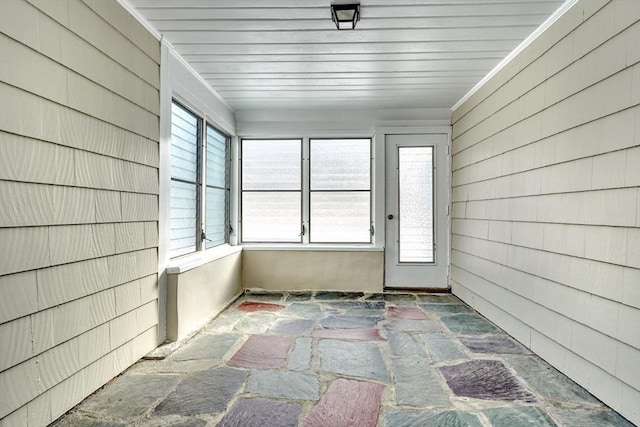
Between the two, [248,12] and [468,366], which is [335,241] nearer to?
[468,366]

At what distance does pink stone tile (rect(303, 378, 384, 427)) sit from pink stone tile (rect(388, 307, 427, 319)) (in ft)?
4.45

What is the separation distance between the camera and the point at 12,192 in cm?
137

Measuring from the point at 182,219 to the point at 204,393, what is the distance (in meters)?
1.57

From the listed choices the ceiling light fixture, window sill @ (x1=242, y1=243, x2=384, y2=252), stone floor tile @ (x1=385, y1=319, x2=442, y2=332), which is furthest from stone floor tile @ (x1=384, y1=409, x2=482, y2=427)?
window sill @ (x1=242, y1=243, x2=384, y2=252)

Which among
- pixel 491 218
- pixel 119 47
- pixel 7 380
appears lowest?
pixel 7 380

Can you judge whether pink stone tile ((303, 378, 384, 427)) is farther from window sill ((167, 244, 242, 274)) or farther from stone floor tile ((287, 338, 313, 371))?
window sill ((167, 244, 242, 274))

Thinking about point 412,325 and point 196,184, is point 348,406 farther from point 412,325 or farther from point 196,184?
point 196,184

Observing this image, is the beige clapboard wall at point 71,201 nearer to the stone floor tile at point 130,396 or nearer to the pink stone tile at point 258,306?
the stone floor tile at point 130,396

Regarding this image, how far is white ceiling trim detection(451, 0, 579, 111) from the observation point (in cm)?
205

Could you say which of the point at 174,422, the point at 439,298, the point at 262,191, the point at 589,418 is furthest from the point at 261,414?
the point at 262,191

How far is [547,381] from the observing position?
1994 millimetres

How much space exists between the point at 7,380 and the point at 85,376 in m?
0.47

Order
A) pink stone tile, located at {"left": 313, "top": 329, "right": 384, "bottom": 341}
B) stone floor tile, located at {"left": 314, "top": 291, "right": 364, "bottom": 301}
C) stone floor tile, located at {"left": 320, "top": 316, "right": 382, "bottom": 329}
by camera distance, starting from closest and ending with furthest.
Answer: pink stone tile, located at {"left": 313, "top": 329, "right": 384, "bottom": 341} < stone floor tile, located at {"left": 320, "top": 316, "right": 382, "bottom": 329} < stone floor tile, located at {"left": 314, "top": 291, "right": 364, "bottom": 301}

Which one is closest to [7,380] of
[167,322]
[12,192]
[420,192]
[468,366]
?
[12,192]
